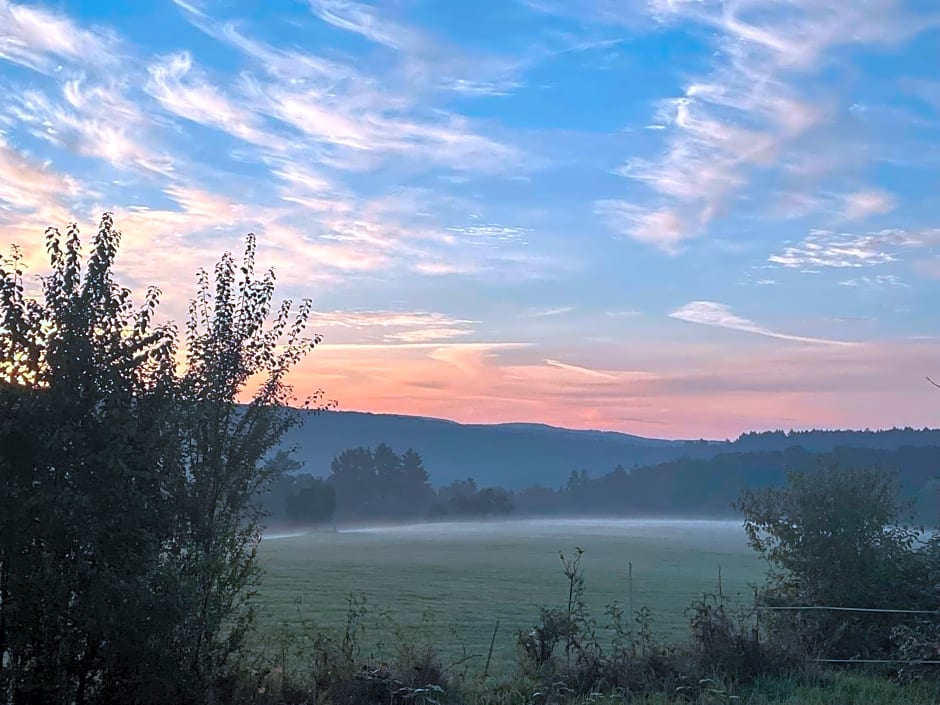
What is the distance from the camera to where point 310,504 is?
396ft

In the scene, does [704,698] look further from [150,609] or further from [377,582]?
[377,582]

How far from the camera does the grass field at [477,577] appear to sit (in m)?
32.1

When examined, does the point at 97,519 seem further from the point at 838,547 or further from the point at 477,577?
the point at 477,577

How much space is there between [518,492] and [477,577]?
112378 mm

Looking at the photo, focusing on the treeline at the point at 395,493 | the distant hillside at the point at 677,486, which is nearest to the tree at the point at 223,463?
the distant hillside at the point at 677,486

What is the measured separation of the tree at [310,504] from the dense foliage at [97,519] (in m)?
113

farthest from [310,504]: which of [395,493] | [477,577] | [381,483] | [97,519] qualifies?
[97,519]

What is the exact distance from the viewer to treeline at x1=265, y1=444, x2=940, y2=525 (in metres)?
132

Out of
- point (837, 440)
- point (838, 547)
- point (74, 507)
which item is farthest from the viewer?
point (837, 440)

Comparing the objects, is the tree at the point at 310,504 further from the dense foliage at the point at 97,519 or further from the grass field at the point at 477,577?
the dense foliage at the point at 97,519

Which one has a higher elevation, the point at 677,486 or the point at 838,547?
the point at 838,547

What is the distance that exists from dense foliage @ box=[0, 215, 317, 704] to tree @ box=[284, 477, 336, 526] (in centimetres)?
11260

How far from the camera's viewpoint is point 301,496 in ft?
395

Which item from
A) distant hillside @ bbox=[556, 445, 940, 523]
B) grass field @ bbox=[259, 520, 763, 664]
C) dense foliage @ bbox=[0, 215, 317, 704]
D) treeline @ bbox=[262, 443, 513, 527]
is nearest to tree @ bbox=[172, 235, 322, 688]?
dense foliage @ bbox=[0, 215, 317, 704]
